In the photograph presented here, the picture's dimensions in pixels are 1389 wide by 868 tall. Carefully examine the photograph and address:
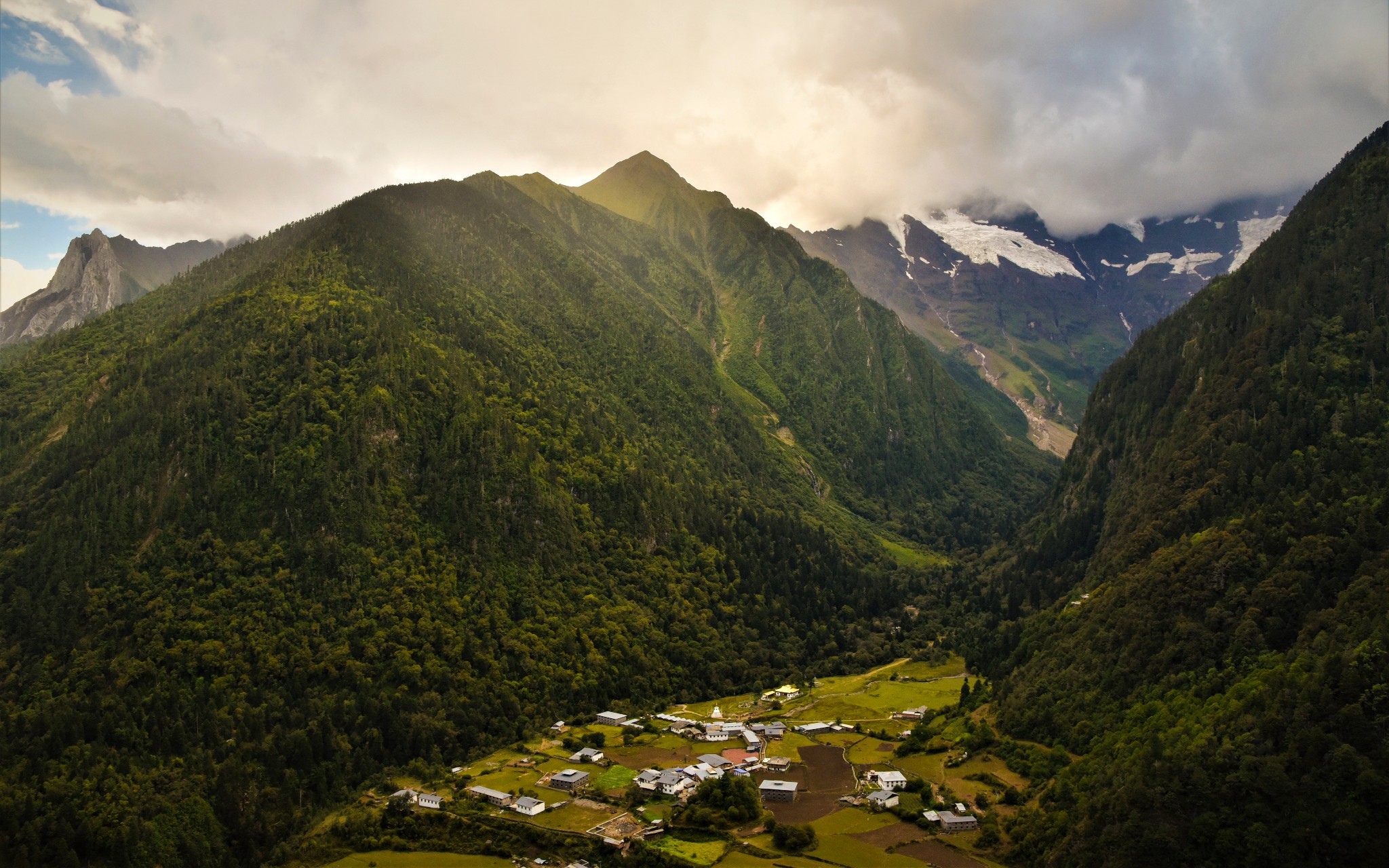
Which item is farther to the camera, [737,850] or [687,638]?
[687,638]

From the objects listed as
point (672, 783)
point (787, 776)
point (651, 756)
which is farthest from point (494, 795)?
point (787, 776)

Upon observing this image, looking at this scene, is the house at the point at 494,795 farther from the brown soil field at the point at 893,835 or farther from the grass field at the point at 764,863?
the brown soil field at the point at 893,835

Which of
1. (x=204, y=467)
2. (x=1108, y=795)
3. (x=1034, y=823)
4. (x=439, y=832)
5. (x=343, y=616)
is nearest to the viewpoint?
(x=1108, y=795)

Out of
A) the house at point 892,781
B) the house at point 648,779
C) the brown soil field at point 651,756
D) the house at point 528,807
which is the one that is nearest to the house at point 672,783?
the house at point 648,779

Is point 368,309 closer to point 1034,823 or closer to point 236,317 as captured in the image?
point 236,317

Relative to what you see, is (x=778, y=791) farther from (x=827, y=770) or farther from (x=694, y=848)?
(x=694, y=848)

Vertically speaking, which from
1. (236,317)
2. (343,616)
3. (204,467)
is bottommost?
(343,616)

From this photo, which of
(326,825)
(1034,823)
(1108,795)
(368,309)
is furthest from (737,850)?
(368,309)

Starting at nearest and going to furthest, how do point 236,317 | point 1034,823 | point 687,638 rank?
point 1034,823 < point 687,638 < point 236,317
